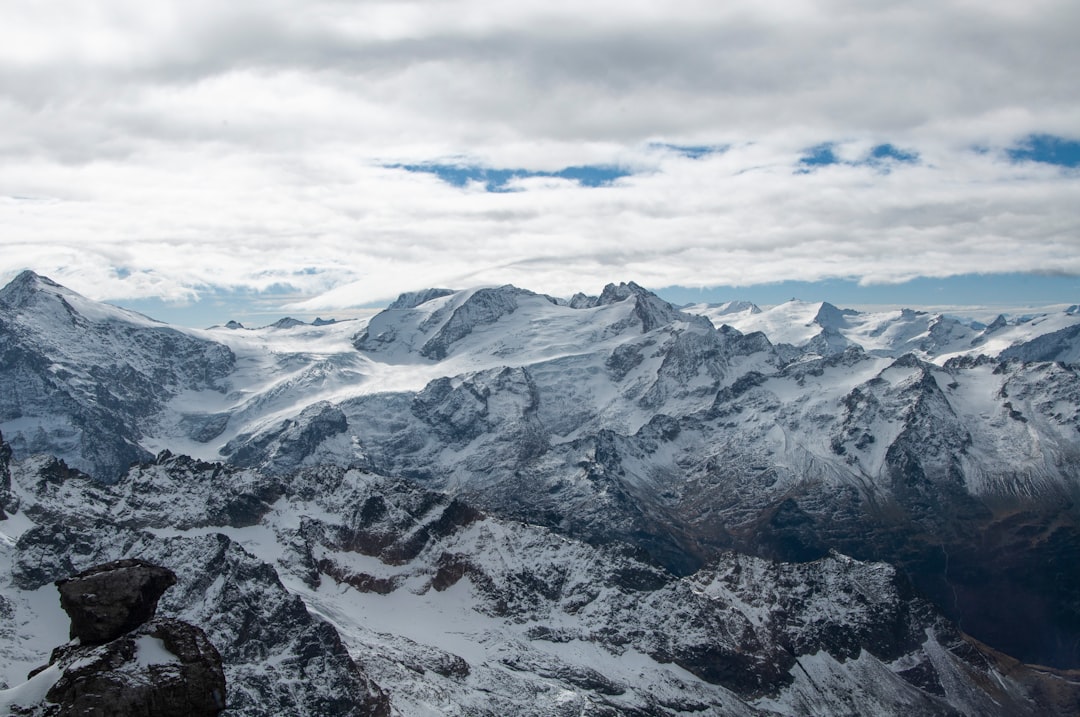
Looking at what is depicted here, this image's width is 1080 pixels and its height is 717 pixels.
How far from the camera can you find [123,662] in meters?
66.1

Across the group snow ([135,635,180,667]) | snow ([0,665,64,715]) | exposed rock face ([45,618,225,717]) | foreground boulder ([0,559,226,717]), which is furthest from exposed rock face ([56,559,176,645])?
snow ([0,665,64,715])

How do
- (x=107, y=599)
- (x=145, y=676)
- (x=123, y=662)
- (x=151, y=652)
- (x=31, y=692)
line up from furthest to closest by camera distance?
(x=107, y=599) < (x=151, y=652) < (x=123, y=662) < (x=145, y=676) < (x=31, y=692)

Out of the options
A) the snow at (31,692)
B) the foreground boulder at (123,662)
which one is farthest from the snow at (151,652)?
the snow at (31,692)

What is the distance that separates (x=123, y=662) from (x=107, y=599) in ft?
16.6

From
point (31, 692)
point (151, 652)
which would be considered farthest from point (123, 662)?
point (31, 692)

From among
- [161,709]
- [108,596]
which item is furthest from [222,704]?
[108,596]

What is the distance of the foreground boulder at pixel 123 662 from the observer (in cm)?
6456

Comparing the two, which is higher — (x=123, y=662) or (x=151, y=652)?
(x=151, y=652)

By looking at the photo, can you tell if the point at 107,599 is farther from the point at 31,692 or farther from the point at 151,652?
the point at 31,692

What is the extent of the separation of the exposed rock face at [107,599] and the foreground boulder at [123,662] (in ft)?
0.22

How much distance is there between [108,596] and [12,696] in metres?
8.02

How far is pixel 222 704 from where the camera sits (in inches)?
2687

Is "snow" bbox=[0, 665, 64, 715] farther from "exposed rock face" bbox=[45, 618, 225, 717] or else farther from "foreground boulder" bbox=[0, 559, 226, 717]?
"exposed rock face" bbox=[45, 618, 225, 717]

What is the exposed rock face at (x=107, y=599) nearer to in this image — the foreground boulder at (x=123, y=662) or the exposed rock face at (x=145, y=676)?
the foreground boulder at (x=123, y=662)
